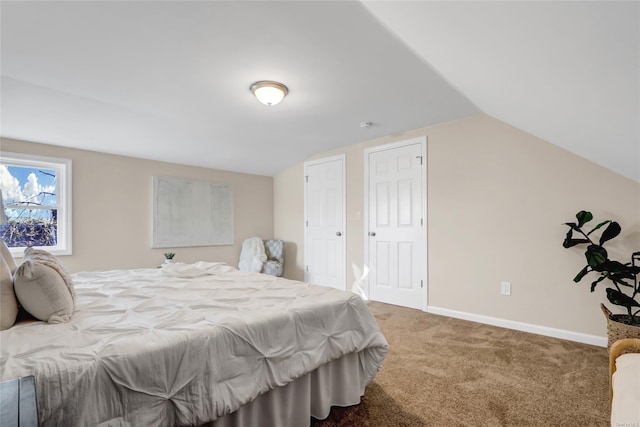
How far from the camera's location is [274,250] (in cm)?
532

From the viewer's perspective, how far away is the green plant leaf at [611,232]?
2381 mm

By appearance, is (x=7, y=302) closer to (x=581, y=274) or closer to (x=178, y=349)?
(x=178, y=349)

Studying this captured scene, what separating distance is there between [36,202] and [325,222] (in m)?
3.67

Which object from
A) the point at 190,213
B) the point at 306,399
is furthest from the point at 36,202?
the point at 306,399

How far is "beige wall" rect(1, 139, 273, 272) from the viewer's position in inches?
147

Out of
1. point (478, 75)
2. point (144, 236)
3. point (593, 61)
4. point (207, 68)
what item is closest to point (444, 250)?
point (478, 75)

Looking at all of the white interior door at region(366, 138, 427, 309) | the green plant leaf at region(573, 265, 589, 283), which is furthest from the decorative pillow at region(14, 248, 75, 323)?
the green plant leaf at region(573, 265, 589, 283)

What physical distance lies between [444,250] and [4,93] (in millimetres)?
4520

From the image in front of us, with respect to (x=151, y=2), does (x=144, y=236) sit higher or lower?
lower

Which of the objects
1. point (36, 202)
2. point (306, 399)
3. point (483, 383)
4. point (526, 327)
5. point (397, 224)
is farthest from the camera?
point (397, 224)

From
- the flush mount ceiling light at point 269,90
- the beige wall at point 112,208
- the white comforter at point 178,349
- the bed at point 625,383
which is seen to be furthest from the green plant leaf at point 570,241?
the beige wall at point 112,208

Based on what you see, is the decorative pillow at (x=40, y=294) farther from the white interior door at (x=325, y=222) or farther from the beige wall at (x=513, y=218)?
the white interior door at (x=325, y=222)

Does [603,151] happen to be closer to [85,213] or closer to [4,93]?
[4,93]

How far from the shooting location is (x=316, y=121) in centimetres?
364
